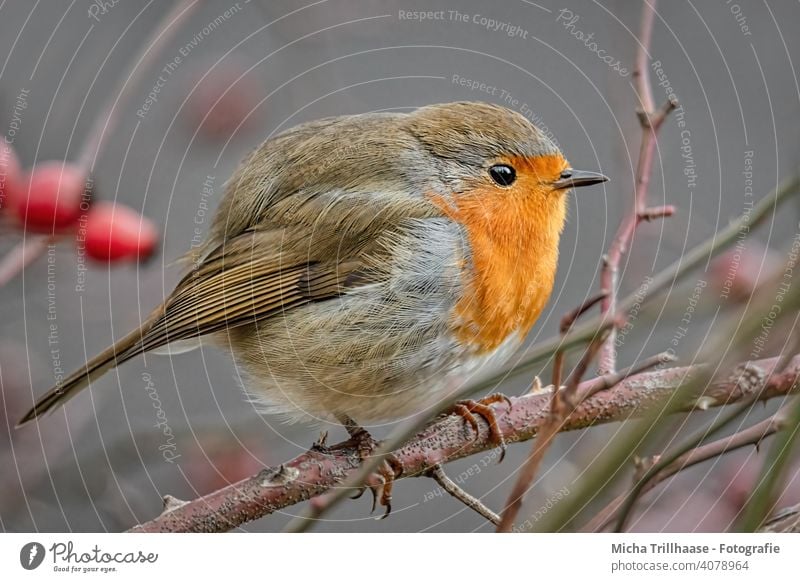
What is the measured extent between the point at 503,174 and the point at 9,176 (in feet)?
2.06

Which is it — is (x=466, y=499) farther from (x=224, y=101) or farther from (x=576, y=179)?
(x=224, y=101)

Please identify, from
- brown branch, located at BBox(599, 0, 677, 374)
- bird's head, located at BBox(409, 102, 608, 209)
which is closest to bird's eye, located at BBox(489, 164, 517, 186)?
bird's head, located at BBox(409, 102, 608, 209)

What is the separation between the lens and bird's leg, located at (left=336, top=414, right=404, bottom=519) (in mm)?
1271

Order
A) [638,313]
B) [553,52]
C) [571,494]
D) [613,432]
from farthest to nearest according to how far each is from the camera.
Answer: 1. [553,52]
2. [613,432]
3. [638,313]
4. [571,494]

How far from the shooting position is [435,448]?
49.7 inches

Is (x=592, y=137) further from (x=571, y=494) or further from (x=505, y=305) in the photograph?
(x=571, y=494)

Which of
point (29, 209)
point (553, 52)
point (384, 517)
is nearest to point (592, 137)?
point (553, 52)

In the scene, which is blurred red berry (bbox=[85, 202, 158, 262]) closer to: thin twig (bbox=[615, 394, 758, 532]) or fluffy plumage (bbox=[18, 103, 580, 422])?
fluffy plumage (bbox=[18, 103, 580, 422])

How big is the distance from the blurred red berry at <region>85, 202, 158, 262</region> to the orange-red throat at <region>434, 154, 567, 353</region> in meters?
0.40

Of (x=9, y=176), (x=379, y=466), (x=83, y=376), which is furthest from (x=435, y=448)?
(x=9, y=176)

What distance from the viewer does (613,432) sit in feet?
3.97

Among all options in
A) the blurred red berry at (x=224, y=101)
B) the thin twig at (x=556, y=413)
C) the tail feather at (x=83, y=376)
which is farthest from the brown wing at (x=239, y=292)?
the thin twig at (x=556, y=413)

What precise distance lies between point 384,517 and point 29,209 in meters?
0.62

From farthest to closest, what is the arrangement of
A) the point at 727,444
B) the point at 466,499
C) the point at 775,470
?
the point at 466,499
the point at 727,444
the point at 775,470
